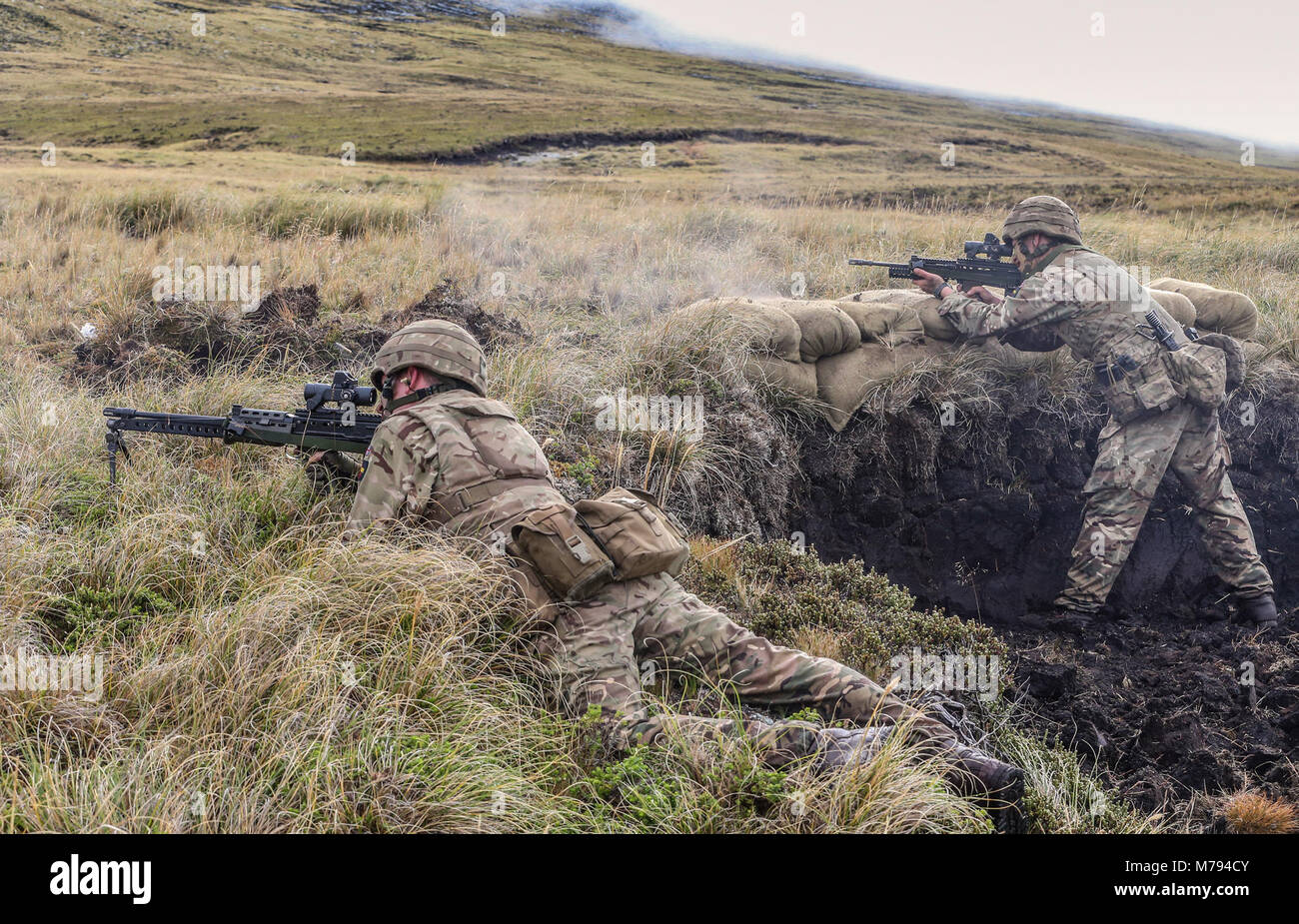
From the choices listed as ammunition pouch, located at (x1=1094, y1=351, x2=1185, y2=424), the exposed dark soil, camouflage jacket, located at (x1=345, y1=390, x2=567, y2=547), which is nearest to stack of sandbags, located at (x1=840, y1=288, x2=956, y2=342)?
the exposed dark soil

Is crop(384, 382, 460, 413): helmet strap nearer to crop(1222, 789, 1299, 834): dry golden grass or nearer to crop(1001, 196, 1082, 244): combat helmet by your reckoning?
crop(1222, 789, 1299, 834): dry golden grass

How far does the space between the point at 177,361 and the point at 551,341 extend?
2390 mm

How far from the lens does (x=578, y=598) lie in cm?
351

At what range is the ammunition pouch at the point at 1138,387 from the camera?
629cm

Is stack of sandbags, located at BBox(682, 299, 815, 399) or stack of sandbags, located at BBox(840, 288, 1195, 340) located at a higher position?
stack of sandbags, located at BBox(840, 288, 1195, 340)

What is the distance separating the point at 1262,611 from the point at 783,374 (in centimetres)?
358

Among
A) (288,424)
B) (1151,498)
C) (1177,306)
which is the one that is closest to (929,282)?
(1177,306)

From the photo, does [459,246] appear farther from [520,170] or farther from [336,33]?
[336,33]

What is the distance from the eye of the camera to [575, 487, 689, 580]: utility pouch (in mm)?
3528

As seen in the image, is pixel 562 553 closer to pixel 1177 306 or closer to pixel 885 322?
pixel 885 322

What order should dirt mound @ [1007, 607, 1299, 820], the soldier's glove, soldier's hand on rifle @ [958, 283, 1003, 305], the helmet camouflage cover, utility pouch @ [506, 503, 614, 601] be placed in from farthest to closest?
1. soldier's hand on rifle @ [958, 283, 1003, 305]
2. dirt mound @ [1007, 607, 1299, 820]
3. the soldier's glove
4. the helmet camouflage cover
5. utility pouch @ [506, 503, 614, 601]

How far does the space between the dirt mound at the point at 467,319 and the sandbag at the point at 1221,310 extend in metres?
5.28

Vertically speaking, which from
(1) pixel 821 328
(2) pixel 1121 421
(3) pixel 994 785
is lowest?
(3) pixel 994 785

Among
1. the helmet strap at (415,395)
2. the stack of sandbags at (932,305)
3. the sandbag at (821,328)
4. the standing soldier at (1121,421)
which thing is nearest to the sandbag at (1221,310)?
the stack of sandbags at (932,305)
